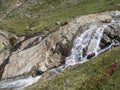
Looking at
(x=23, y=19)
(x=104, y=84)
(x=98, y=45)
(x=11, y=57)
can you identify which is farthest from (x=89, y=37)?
(x=23, y=19)

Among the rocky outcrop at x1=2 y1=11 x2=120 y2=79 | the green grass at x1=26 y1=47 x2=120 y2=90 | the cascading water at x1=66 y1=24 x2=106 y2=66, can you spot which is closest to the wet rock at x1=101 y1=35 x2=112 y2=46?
the rocky outcrop at x1=2 y1=11 x2=120 y2=79

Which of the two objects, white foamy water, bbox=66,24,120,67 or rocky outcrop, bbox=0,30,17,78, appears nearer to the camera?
white foamy water, bbox=66,24,120,67

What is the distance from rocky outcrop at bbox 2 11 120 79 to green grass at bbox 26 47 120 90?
1727 cm

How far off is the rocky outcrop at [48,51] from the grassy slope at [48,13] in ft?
49.1

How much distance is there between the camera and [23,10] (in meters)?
116

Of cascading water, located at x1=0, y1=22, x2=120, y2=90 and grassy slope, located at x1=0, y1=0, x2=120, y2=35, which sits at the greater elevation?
cascading water, located at x1=0, y1=22, x2=120, y2=90

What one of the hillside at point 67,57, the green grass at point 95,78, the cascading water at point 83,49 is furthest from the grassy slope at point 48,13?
the green grass at point 95,78

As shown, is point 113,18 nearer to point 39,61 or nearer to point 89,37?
point 89,37

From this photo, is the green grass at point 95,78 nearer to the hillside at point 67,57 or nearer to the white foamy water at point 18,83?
the hillside at point 67,57

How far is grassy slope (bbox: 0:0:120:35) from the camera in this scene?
3393 inches

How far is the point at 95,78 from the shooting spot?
95.8 feet

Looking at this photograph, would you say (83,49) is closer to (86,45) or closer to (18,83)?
(86,45)

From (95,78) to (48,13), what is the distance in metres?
75.3

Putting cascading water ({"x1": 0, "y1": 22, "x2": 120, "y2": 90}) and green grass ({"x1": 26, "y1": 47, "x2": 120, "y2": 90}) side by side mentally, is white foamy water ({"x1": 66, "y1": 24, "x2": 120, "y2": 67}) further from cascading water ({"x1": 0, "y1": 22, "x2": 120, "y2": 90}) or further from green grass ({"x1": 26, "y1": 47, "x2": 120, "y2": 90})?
green grass ({"x1": 26, "y1": 47, "x2": 120, "y2": 90})
